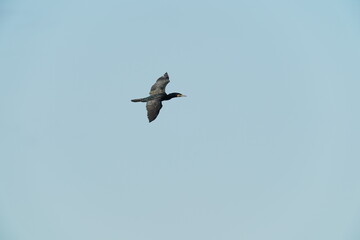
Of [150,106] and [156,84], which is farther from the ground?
[156,84]

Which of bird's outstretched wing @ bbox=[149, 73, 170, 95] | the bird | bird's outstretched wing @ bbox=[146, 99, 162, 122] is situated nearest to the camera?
bird's outstretched wing @ bbox=[146, 99, 162, 122]

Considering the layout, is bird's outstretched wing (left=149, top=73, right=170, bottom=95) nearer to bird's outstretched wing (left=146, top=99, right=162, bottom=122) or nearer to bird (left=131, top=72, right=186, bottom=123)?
bird (left=131, top=72, right=186, bottom=123)

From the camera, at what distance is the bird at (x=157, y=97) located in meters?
58.1

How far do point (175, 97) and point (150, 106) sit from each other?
2958mm

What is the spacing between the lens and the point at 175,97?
60.6m

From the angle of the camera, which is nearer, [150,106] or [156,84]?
[150,106]

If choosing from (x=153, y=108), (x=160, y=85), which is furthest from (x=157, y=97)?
(x=160, y=85)

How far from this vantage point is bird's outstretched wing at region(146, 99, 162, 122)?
5762 cm

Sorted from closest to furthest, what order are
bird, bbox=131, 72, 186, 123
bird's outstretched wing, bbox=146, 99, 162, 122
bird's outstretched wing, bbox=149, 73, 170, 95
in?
bird's outstretched wing, bbox=146, 99, 162, 122 < bird, bbox=131, 72, 186, 123 < bird's outstretched wing, bbox=149, 73, 170, 95

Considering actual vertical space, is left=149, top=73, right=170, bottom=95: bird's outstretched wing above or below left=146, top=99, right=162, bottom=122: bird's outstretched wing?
above

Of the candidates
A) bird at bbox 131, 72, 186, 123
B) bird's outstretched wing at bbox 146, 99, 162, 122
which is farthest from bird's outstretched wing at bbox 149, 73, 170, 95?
bird's outstretched wing at bbox 146, 99, 162, 122

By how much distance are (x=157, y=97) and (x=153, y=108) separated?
72.1 inches

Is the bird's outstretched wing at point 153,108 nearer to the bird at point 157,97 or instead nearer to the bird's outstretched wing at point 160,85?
the bird at point 157,97

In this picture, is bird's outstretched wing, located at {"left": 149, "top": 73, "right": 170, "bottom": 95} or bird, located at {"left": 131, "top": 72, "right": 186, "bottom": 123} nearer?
bird, located at {"left": 131, "top": 72, "right": 186, "bottom": 123}
